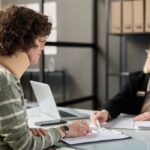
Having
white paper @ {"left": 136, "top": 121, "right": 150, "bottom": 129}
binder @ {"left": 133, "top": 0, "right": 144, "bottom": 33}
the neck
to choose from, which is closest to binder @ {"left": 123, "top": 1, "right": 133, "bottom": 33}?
binder @ {"left": 133, "top": 0, "right": 144, "bottom": 33}

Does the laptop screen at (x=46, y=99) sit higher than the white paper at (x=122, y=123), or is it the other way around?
the laptop screen at (x=46, y=99)

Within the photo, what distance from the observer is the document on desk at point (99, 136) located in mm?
1488

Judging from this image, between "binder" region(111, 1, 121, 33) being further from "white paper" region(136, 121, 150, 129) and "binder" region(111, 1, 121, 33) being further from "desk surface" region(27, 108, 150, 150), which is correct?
"desk surface" region(27, 108, 150, 150)

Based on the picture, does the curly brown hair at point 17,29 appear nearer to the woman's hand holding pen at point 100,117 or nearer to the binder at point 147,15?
the woman's hand holding pen at point 100,117

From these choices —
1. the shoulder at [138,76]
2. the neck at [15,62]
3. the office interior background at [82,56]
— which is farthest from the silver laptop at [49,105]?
the office interior background at [82,56]

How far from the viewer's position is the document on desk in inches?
58.6

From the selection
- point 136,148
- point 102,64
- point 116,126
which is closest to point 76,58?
point 102,64

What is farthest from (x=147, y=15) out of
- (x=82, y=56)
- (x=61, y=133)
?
(x=61, y=133)

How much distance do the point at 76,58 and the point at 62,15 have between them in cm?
66

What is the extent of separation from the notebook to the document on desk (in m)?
0.38

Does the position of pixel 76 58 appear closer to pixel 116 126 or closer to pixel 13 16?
pixel 116 126

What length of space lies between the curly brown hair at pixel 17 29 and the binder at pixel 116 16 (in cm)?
274

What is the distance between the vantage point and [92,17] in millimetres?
4535

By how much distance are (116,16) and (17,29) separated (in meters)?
2.83
